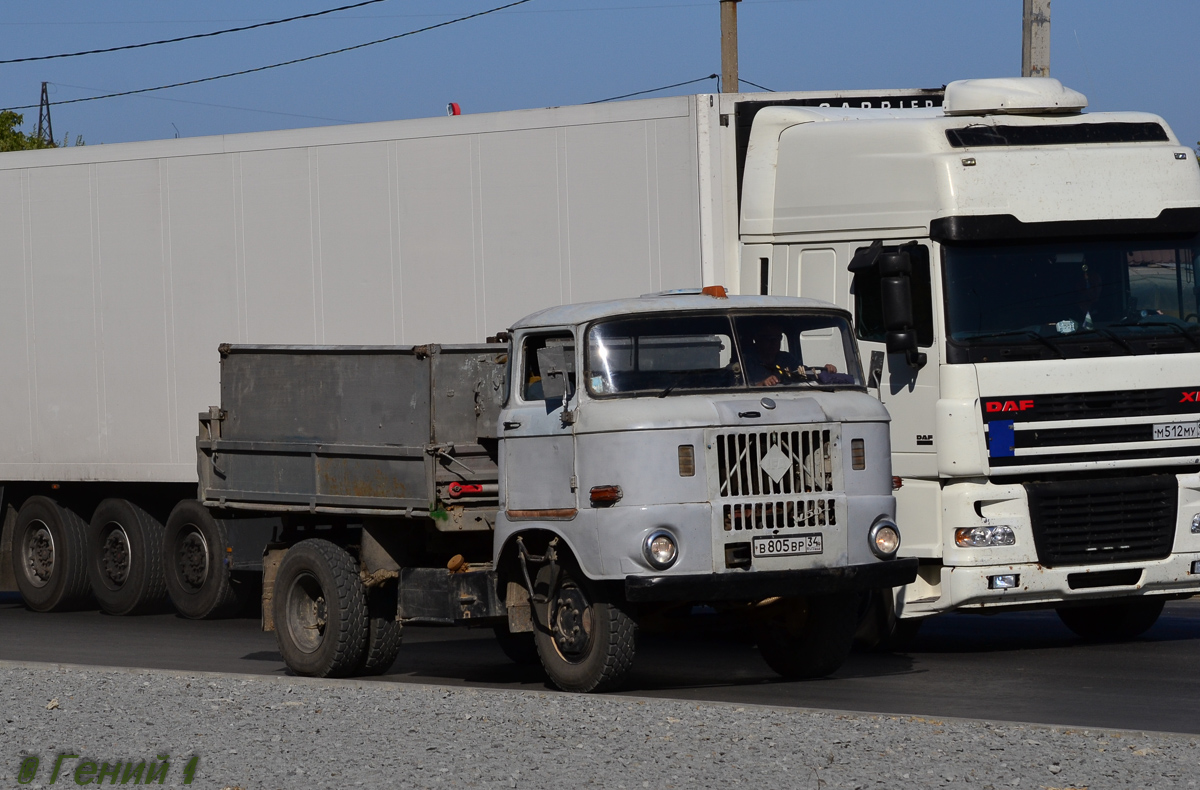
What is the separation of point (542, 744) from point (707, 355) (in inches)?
111

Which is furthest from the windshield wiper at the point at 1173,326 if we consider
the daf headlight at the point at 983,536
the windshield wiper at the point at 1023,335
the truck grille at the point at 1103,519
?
the daf headlight at the point at 983,536

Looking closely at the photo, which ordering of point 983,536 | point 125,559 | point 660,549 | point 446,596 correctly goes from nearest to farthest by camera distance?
point 660,549
point 446,596
point 983,536
point 125,559

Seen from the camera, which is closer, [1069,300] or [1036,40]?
[1069,300]

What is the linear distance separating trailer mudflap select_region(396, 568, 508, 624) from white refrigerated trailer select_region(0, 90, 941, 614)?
9.48 ft

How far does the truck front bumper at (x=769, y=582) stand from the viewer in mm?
10047

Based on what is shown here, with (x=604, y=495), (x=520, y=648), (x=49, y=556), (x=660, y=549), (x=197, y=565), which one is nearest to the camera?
(x=660, y=549)

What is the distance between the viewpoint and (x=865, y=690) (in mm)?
11000

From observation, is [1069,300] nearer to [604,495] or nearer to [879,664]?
[879,664]

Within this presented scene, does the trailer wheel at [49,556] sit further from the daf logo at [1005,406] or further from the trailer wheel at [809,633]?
the daf logo at [1005,406]

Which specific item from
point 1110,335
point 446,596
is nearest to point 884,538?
point 1110,335

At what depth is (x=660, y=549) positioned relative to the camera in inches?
399

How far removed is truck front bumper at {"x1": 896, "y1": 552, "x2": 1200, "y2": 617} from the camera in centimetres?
1177

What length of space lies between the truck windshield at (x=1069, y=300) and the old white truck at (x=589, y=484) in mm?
1126

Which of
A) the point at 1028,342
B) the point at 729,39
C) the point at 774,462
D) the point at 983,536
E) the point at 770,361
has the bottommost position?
the point at 983,536
